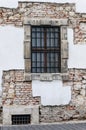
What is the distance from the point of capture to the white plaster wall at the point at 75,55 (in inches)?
590

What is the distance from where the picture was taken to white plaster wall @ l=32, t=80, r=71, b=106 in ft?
Answer: 48.3

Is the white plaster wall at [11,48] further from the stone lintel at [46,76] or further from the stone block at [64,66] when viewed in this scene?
the stone block at [64,66]

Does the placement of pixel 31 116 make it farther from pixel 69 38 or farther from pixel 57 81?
pixel 69 38

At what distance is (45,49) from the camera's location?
15.0m

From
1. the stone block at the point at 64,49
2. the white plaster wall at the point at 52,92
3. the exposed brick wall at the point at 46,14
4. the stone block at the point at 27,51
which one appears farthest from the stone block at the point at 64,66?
the stone block at the point at 27,51

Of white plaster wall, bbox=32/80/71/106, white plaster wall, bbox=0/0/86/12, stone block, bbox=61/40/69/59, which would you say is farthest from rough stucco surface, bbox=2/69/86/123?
white plaster wall, bbox=0/0/86/12

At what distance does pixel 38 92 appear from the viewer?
14.7m

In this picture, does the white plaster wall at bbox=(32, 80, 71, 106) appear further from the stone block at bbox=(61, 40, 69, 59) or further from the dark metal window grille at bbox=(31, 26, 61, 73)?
the stone block at bbox=(61, 40, 69, 59)

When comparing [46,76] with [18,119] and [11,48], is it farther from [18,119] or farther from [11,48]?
[18,119]

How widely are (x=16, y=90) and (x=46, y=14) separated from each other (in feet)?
7.95

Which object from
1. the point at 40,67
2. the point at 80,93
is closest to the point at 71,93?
the point at 80,93

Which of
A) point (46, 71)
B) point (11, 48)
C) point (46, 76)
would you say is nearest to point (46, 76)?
point (46, 76)

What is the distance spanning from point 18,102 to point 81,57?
91.3 inches

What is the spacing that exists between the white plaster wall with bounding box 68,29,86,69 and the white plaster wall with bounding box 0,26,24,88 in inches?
57.4
